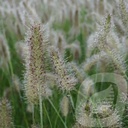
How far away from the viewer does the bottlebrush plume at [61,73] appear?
5.66 ft

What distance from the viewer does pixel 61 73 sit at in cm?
175

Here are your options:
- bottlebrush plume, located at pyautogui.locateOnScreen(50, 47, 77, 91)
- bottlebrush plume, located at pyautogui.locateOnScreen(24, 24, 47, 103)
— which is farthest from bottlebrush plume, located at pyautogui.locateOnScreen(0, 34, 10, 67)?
bottlebrush plume, located at pyautogui.locateOnScreen(50, 47, 77, 91)

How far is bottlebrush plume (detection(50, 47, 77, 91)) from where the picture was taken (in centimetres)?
173

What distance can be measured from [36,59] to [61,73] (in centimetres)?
12

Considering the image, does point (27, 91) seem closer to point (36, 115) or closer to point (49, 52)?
point (49, 52)

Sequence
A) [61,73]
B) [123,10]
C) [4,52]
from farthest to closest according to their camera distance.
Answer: [4,52], [123,10], [61,73]

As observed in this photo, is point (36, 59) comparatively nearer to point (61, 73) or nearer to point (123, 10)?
point (61, 73)

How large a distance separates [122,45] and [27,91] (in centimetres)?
73

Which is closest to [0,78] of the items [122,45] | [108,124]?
[122,45]

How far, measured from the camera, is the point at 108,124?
65.2 inches

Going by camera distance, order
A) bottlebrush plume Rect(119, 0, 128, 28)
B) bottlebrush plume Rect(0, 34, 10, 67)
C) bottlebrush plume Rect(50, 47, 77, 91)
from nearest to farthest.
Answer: bottlebrush plume Rect(50, 47, 77, 91) < bottlebrush plume Rect(119, 0, 128, 28) < bottlebrush plume Rect(0, 34, 10, 67)

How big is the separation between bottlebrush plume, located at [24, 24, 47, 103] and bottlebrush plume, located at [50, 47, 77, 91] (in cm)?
6

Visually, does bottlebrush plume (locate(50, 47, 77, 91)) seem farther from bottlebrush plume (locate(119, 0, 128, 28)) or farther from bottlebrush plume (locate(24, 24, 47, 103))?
bottlebrush plume (locate(119, 0, 128, 28))

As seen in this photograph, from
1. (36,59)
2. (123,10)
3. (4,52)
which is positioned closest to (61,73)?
(36,59)
